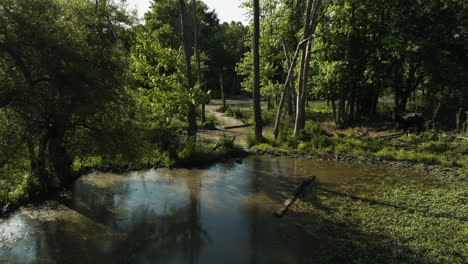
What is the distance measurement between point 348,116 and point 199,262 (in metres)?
21.6

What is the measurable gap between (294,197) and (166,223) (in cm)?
415

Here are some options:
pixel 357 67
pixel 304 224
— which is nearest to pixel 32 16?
pixel 304 224

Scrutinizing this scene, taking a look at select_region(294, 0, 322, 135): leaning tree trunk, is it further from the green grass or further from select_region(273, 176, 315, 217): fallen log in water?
the green grass

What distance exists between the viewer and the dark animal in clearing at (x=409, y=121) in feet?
60.3

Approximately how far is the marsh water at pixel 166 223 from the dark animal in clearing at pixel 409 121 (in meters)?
7.66

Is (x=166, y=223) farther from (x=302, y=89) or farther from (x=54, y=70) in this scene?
(x=302, y=89)

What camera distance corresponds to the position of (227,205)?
31.8 ft

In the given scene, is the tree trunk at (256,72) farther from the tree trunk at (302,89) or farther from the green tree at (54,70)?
the green tree at (54,70)

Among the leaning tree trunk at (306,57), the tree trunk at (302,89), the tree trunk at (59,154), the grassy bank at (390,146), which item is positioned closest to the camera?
the tree trunk at (59,154)

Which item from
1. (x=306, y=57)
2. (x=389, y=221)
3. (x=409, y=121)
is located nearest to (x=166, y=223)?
(x=389, y=221)

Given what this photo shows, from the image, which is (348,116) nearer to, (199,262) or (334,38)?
(334,38)

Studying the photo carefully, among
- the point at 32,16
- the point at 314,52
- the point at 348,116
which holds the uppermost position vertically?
the point at 314,52

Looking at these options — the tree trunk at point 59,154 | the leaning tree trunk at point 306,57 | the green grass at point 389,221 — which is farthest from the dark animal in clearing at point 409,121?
the tree trunk at point 59,154

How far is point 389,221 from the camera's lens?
Answer: 323 inches
